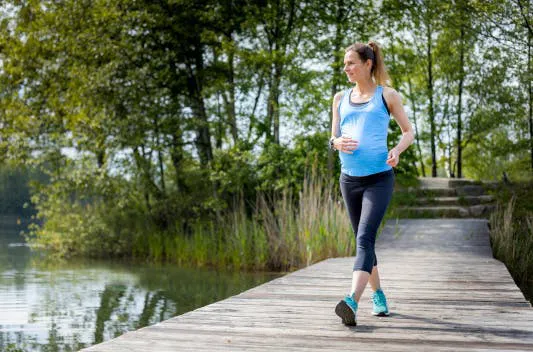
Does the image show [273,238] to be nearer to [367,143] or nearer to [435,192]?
[435,192]

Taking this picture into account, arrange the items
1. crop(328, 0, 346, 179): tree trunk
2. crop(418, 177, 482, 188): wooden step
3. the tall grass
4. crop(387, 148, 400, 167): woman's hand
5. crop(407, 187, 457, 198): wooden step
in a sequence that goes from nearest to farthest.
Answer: crop(387, 148, 400, 167): woman's hand
the tall grass
crop(328, 0, 346, 179): tree trunk
crop(407, 187, 457, 198): wooden step
crop(418, 177, 482, 188): wooden step

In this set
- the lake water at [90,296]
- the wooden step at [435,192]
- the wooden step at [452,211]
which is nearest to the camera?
the lake water at [90,296]

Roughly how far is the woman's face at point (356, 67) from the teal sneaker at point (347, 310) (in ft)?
3.88

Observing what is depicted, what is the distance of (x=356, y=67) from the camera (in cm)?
398

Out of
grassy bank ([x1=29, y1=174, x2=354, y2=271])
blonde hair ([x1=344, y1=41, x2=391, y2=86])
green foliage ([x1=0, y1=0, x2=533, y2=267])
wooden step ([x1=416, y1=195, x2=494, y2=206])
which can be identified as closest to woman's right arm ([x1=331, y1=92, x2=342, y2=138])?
blonde hair ([x1=344, y1=41, x2=391, y2=86])

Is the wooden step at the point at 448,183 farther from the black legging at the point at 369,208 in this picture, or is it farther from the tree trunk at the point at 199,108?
the black legging at the point at 369,208

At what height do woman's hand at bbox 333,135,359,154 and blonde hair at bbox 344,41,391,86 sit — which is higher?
blonde hair at bbox 344,41,391,86

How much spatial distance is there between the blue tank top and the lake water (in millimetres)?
3264

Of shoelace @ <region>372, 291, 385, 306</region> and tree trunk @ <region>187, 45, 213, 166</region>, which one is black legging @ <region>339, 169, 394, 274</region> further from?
tree trunk @ <region>187, 45, 213, 166</region>

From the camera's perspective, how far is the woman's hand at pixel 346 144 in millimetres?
3908

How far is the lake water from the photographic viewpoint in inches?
261

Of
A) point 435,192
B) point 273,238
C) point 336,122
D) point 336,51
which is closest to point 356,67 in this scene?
point 336,122

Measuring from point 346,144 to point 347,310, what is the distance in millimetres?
865

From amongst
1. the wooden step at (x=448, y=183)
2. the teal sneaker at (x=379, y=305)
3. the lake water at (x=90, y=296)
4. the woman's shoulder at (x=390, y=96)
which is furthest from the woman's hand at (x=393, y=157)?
the wooden step at (x=448, y=183)
